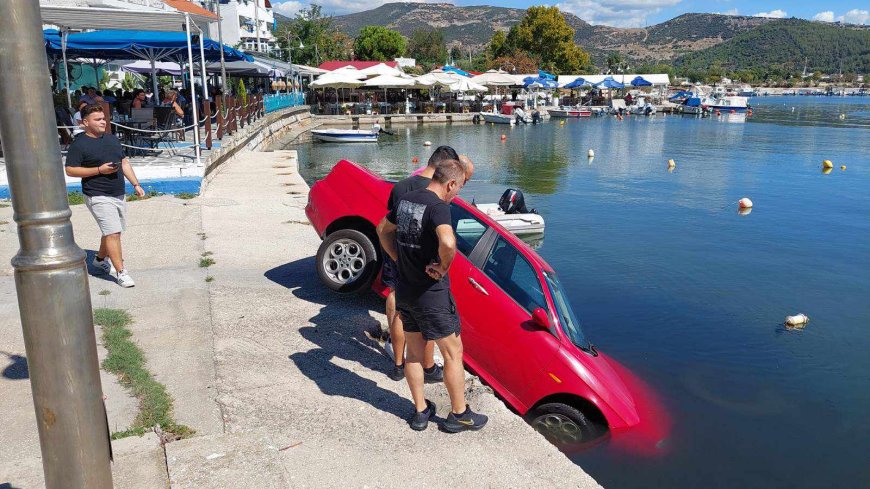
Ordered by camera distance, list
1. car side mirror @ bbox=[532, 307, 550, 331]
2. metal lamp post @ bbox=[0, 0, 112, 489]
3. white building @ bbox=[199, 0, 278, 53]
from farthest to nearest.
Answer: white building @ bbox=[199, 0, 278, 53] → car side mirror @ bbox=[532, 307, 550, 331] → metal lamp post @ bbox=[0, 0, 112, 489]

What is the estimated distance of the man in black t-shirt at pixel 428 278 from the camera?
386 cm

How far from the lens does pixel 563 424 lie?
539cm

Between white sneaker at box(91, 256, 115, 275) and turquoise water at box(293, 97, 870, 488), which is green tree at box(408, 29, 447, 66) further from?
white sneaker at box(91, 256, 115, 275)

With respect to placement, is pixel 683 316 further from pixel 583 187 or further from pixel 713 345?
pixel 583 187

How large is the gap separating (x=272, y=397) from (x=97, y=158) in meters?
3.45

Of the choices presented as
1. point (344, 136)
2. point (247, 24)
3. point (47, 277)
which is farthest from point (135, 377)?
point (247, 24)

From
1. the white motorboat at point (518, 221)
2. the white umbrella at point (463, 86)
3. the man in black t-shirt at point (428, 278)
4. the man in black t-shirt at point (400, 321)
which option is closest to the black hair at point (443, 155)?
the man in black t-shirt at point (400, 321)

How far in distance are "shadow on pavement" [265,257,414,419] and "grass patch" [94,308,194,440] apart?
1.06 meters

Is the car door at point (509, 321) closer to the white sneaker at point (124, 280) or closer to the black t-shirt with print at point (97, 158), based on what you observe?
the white sneaker at point (124, 280)

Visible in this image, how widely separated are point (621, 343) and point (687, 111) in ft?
206

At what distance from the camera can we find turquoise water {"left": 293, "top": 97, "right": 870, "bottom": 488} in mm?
5961

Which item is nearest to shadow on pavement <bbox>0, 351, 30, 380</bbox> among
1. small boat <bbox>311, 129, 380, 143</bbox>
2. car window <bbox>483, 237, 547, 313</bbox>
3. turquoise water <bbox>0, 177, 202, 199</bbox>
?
car window <bbox>483, 237, 547, 313</bbox>

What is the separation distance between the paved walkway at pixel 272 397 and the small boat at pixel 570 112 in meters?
51.5

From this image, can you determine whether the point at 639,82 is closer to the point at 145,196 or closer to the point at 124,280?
the point at 145,196
